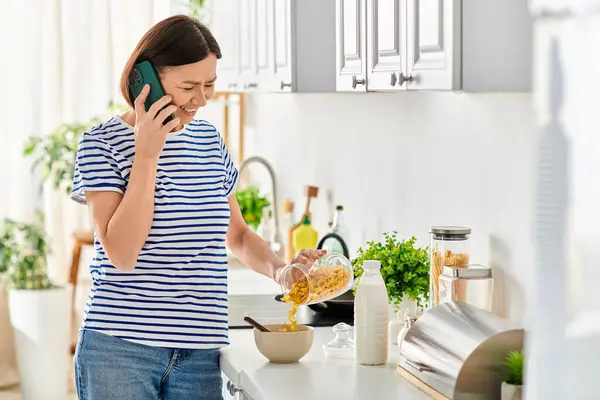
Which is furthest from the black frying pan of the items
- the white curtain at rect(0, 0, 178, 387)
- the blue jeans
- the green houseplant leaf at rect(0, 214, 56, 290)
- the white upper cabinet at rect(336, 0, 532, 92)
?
the white curtain at rect(0, 0, 178, 387)

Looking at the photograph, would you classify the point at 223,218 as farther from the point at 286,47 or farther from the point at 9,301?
the point at 9,301

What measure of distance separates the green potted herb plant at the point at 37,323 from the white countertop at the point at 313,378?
247cm

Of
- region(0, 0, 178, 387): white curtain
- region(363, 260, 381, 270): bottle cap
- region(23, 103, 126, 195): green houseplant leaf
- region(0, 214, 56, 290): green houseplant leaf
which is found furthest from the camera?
region(0, 0, 178, 387): white curtain

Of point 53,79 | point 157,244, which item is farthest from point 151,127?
point 53,79

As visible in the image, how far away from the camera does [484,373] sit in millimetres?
1598

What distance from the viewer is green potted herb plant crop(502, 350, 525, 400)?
4.94ft

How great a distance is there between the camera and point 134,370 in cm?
192

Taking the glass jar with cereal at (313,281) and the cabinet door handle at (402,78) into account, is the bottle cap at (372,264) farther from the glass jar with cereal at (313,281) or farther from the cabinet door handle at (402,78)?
the cabinet door handle at (402,78)

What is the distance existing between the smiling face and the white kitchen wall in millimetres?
626

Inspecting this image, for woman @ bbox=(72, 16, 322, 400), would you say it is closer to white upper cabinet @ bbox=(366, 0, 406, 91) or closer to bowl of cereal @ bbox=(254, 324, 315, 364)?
bowl of cereal @ bbox=(254, 324, 315, 364)

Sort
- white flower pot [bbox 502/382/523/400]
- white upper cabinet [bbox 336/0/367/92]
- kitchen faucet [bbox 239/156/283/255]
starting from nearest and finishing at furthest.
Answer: white flower pot [bbox 502/382/523/400], white upper cabinet [bbox 336/0/367/92], kitchen faucet [bbox 239/156/283/255]

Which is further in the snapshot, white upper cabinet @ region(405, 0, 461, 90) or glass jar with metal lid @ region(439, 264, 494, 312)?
glass jar with metal lid @ region(439, 264, 494, 312)

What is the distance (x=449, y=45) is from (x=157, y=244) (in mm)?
718

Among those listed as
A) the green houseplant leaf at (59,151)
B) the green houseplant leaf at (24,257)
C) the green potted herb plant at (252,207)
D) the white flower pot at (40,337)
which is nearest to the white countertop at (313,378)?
the green potted herb plant at (252,207)
